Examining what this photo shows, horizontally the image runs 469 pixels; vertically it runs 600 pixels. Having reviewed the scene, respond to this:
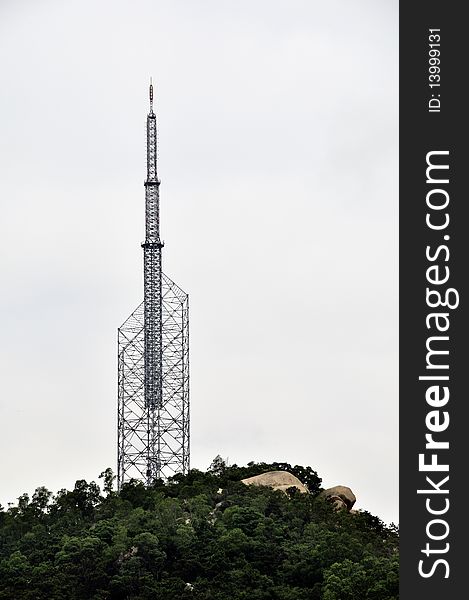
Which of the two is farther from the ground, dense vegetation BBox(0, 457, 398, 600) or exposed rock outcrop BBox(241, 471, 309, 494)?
exposed rock outcrop BBox(241, 471, 309, 494)

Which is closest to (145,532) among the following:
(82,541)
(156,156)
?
(82,541)

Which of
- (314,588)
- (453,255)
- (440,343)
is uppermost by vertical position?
(453,255)

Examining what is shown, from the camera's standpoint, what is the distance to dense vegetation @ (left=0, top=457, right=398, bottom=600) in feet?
111

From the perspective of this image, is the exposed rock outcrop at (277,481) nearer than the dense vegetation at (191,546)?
No

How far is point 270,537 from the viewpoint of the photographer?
36531 mm

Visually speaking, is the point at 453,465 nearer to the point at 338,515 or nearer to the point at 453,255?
the point at 453,255

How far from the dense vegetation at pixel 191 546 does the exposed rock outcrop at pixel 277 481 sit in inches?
34.0

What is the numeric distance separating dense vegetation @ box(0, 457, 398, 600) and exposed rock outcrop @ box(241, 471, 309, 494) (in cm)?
86

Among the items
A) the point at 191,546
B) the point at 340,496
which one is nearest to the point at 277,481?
the point at 340,496

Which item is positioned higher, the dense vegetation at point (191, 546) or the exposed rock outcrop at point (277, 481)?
the exposed rock outcrop at point (277, 481)

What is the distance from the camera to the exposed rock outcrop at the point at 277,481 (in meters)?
40.6

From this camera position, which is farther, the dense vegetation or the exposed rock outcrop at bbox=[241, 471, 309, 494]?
the exposed rock outcrop at bbox=[241, 471, 309, 494]

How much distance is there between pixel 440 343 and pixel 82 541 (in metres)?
14.4

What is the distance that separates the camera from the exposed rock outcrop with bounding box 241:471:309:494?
133 ft
